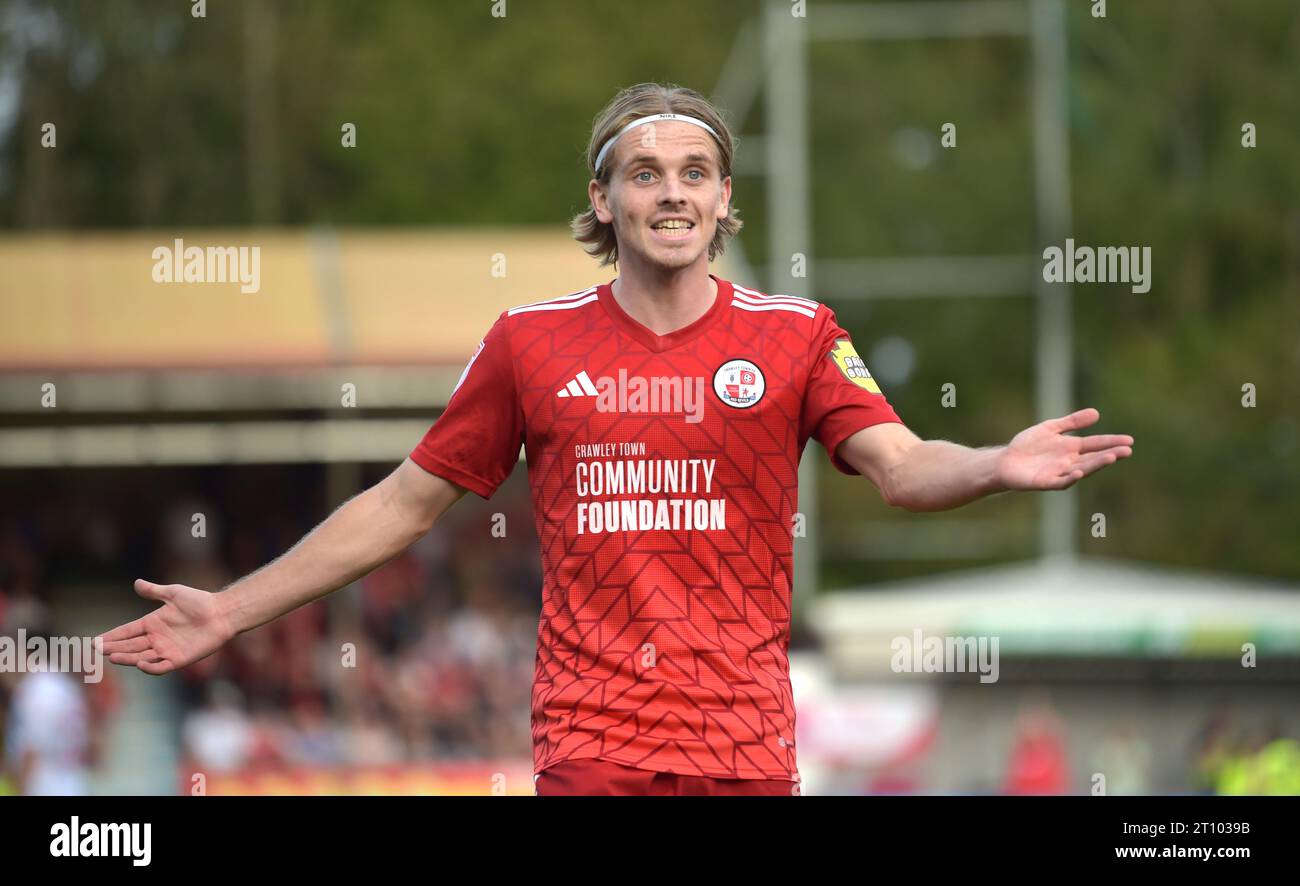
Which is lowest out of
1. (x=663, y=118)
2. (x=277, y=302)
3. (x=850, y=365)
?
(x=850, y=365)

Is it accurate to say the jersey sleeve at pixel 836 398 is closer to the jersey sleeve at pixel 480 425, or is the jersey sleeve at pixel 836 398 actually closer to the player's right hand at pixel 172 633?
the jersey sleeve at pixel 480 425

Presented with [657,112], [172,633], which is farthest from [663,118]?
[172,633]

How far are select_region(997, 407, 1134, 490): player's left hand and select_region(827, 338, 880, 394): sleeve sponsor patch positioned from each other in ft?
1.44

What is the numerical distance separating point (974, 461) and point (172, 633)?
1.82 meters

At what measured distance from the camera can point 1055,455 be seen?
398 centimetres

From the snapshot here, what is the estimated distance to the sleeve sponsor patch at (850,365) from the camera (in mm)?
4348

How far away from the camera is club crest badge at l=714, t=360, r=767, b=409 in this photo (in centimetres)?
425

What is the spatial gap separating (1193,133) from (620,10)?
11.4 m

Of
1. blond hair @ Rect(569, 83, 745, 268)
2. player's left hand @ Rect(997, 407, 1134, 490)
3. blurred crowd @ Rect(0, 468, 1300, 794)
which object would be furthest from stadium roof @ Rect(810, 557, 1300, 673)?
player's left hand @ Rect(997, 407, 1134, 490)

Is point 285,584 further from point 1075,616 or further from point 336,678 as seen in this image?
point 1075,616

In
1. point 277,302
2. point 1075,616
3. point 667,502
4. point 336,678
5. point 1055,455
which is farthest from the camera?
point 277,302

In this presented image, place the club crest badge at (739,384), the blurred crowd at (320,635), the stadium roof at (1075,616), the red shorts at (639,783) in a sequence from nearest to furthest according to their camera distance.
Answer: the red shorts at (639,783), the club crest badge at (739,384), the blurred crowd at (320,635), the stadium roof at (1075,616)

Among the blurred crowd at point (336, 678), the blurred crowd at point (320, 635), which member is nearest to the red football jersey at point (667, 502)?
the blurred crowd at point (336, 678)

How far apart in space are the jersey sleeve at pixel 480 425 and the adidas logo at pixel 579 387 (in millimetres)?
143
